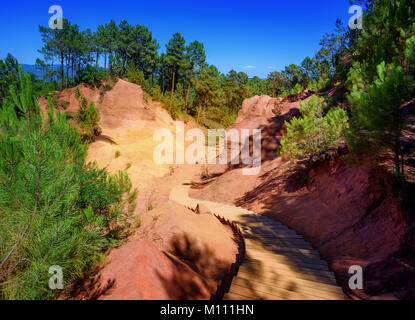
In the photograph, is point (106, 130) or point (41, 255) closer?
point (41, 255)

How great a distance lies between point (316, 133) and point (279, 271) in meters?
8.29

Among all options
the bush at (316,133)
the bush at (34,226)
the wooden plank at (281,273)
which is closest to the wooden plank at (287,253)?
the wooden plank at (281,273)

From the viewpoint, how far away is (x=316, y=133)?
37.3 ft

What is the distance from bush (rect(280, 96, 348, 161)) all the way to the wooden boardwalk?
500cm

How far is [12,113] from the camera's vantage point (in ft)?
13.8

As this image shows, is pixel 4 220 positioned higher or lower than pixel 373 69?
lower

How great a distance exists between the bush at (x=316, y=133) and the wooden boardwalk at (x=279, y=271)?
5.00 m

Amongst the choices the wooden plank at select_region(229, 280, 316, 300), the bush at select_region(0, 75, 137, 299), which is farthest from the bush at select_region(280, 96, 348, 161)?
the bush at select_region(0, 75, 137, 299)

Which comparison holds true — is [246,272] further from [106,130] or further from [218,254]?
[106,130]

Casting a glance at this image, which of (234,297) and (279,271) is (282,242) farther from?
(234,297)

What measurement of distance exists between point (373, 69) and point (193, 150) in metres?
25.3

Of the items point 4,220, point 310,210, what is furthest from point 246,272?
point 310,210

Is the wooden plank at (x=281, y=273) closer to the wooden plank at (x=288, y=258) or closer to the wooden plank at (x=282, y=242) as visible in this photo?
the wooden plank at (x=288, y=258)
